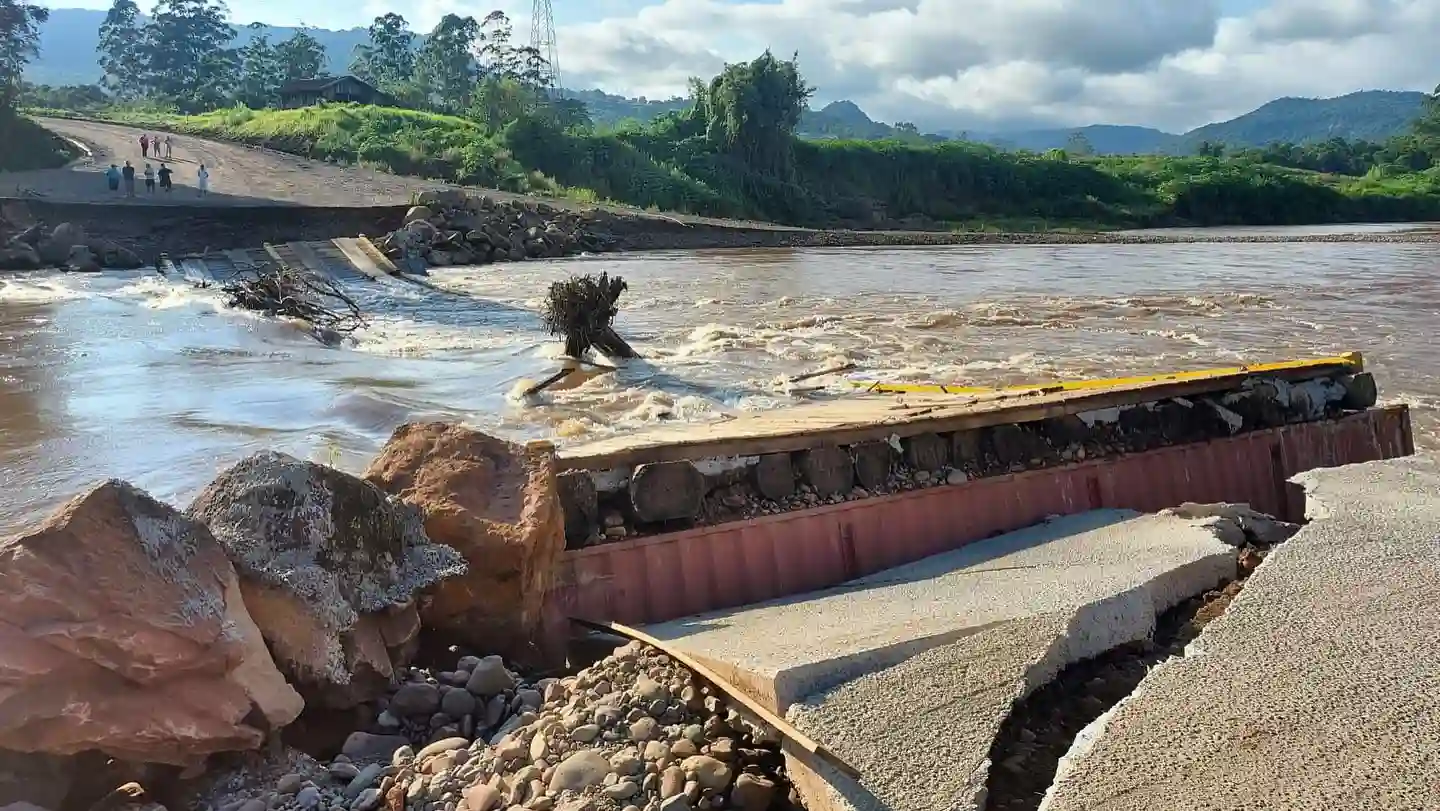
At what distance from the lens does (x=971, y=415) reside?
553 centimetres

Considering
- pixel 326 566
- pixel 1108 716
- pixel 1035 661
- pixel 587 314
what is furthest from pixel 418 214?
pixel 1108 716

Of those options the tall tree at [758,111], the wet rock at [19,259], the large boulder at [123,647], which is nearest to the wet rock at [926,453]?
the large boulder at [123,647]

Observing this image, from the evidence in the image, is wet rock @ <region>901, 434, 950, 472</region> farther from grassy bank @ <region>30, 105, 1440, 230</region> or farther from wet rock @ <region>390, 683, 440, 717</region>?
grassy bank @ <region>30, 105, 1440, 230</region>

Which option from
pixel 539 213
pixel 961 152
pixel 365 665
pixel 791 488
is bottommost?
pixel 365 665

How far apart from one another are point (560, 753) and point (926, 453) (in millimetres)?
2838

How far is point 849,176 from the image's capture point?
59.3m

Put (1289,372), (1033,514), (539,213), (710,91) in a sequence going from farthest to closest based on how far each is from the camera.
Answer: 1. (710,91)
2. (539,213)
3. (1289,372)
4. (1033,514)

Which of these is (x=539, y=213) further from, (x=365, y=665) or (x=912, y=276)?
(x=365, y=665)

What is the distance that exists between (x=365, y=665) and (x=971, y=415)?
10.6 ft

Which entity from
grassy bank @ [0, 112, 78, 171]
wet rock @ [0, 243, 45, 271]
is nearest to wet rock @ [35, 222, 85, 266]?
wet rock @ [0, 243, 45, 271]

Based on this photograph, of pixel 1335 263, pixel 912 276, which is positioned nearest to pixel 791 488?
pixel 912 276

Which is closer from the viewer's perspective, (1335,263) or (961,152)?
(1335,263)

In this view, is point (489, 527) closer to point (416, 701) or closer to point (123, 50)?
point (416, 701)

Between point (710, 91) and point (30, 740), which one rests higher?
point (710, 91)
